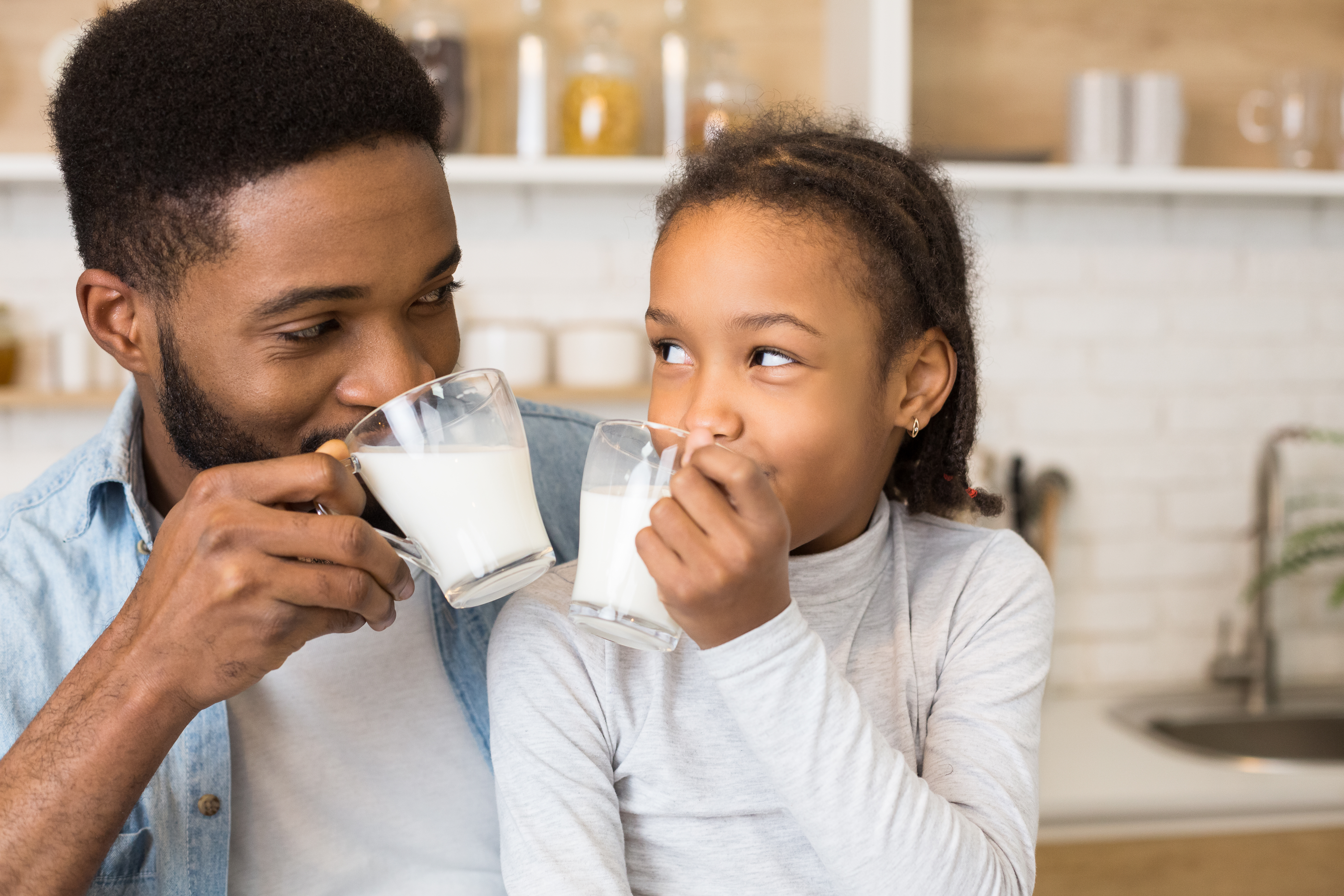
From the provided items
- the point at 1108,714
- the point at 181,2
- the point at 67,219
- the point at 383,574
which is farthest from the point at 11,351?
the point at 1108,714

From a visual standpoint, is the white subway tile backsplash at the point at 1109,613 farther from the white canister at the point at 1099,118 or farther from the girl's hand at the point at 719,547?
the girl's hand at the point at 719,547

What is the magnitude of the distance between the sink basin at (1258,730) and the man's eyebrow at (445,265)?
6.54 feet

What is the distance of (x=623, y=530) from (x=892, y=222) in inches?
17.4

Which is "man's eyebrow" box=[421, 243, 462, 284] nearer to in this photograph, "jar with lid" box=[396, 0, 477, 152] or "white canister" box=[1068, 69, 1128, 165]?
"jar with lid" box=[396, 0, 477, 152]

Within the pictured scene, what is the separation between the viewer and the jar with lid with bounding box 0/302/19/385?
2340 mm

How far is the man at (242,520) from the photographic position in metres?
0.91

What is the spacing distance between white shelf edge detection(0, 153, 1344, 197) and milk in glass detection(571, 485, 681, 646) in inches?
53.5

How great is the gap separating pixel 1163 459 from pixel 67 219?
257 cm

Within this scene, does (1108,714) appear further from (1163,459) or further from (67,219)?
(67,219)

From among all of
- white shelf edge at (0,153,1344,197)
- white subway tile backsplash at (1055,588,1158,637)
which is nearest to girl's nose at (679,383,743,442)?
white shelf edge at (0,153,1344,197)

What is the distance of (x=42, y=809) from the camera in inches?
36.3

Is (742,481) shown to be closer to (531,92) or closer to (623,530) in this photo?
(623,530)

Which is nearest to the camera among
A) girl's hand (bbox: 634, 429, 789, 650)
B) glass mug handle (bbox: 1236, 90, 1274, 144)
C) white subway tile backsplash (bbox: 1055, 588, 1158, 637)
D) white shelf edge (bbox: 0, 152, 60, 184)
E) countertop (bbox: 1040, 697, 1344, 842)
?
girl's hand (bbox: 634, 429, 789, 650)

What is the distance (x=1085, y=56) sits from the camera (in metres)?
2.68
